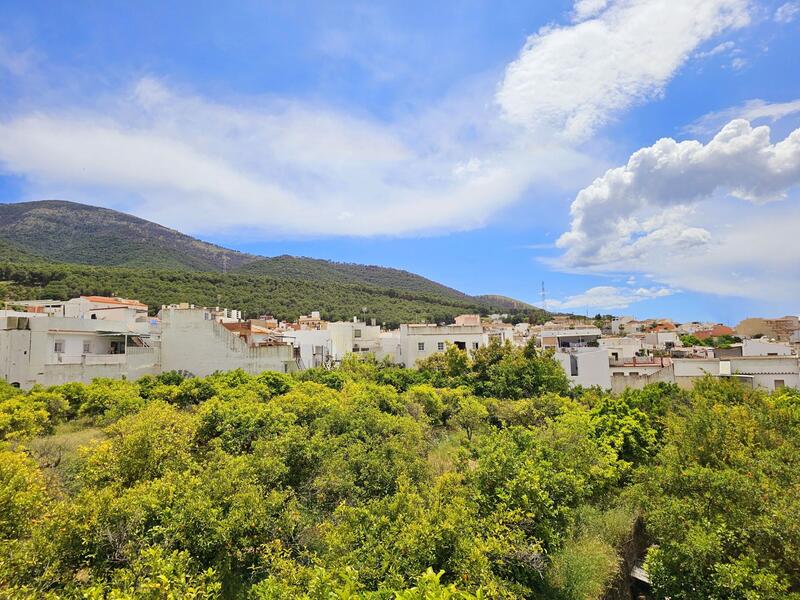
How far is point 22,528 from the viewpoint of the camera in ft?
28.1

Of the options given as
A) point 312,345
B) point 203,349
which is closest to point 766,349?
point 312,345

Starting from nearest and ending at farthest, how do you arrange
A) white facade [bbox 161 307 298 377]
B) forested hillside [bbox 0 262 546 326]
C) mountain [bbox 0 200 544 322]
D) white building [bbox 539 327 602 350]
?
white facade [bbox 161 307 298 377], white building [bbox 539 327 602 350], forested hillside [bbox 0 262 546 326], mountain [bbox 0 200 544 322]

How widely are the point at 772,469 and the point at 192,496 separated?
14567 mm

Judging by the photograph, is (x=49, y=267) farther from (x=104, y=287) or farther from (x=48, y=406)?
(x=48, y=406)

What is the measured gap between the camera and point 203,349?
104ft

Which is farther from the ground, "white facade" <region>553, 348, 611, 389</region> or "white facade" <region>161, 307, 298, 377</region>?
"white facade" <region>161, 307, 298, 377</region>

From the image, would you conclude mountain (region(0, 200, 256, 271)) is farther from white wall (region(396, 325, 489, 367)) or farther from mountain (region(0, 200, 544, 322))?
white wall (region(396, 325, 489, 367))

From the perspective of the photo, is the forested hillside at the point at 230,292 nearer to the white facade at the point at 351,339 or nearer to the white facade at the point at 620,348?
the white facade at the point at 351,339

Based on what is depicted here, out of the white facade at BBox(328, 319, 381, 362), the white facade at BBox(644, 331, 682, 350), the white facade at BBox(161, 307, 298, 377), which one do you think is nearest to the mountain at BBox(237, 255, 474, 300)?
the white facade at BBox(328, 319, 381, 362)

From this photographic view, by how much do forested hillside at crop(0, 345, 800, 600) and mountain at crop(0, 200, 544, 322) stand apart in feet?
156

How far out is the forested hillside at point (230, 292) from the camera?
56688mm

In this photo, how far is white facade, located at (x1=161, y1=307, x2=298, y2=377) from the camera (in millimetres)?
31594

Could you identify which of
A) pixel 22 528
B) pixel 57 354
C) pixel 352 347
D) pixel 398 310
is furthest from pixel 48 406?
pixel 398 310

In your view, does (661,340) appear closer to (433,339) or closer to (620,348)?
(620,348)
